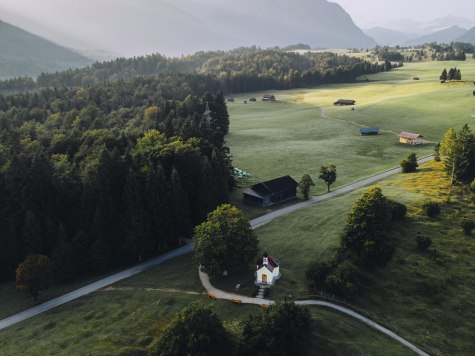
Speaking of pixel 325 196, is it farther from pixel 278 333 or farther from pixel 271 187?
pixel 278 333

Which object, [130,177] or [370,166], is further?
[370,166]

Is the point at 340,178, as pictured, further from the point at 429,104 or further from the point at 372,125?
the point at 429,104

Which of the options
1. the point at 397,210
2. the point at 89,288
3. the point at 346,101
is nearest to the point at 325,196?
the point at 397,210

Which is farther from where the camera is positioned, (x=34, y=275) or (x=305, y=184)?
(x=305, y=184)

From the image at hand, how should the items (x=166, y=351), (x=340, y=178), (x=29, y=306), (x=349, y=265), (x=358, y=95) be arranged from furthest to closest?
1. (x=358, y=95)
2. (x=340, y=178)
3. (x=29, y=306)
4. (x=349, y=265)
5. (x=166, y=351)

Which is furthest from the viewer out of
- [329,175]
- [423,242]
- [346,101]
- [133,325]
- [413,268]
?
[346,101]

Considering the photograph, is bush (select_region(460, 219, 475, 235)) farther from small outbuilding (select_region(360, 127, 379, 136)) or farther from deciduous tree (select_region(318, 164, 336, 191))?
small outbuilding (select_region(360, 127, 379, 136))

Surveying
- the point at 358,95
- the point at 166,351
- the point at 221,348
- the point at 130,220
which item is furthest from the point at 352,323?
the point at 358,95
